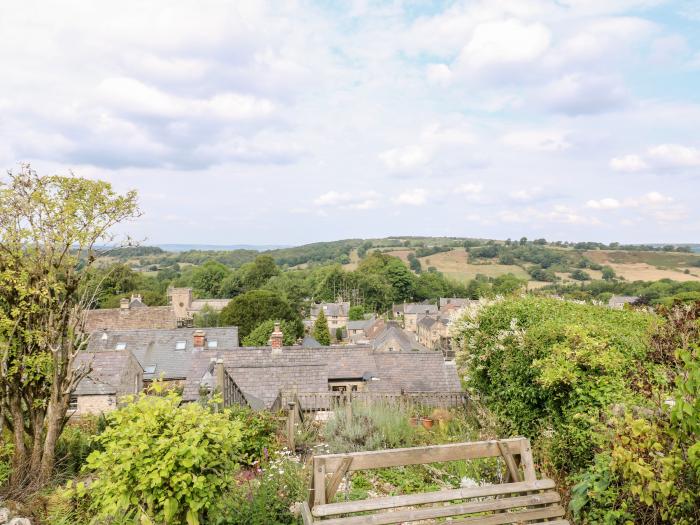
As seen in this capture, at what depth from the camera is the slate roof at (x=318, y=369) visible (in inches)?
547

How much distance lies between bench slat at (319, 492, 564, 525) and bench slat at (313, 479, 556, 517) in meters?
0.06

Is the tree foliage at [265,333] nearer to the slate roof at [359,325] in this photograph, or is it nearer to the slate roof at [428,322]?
the slate roof at [359,325]

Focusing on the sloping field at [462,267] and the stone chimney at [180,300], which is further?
the sloping field at [462,267]

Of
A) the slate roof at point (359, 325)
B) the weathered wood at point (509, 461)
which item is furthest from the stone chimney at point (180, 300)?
the weathered wood at point (509, 461)

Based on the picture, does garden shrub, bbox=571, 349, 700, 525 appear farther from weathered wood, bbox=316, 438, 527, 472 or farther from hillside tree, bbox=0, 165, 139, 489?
hillside tree, bbox=0, 165, 139, 489

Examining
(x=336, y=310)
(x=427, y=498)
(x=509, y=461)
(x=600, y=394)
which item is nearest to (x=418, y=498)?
(x=427, y=498)

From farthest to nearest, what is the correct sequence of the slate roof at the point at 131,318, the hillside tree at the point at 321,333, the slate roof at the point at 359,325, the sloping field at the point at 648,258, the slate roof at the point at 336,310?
the sloping field at the point at 648,258, the slate roof at the point at 336,310, the slate roof at the point at 359,325, the hillside tree at the point at 321,333, the slate roof at the point at 131,318

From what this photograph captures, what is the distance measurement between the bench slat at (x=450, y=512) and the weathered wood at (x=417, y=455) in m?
0.35

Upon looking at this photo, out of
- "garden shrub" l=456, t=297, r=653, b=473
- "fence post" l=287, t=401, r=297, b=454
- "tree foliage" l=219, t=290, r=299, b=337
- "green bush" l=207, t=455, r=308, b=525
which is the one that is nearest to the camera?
"green bush" l=207, t=455, r=308, b=525

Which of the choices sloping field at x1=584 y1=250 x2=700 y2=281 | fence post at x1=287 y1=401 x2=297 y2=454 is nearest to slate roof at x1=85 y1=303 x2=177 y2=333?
fence post at x1=287 y1=401 x2=297 y2=454

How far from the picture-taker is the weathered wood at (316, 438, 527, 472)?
3.60m

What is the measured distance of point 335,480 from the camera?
350 centimetres

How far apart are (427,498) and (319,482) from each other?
2.78 feet

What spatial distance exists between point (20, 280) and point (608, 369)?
27.4 ft
